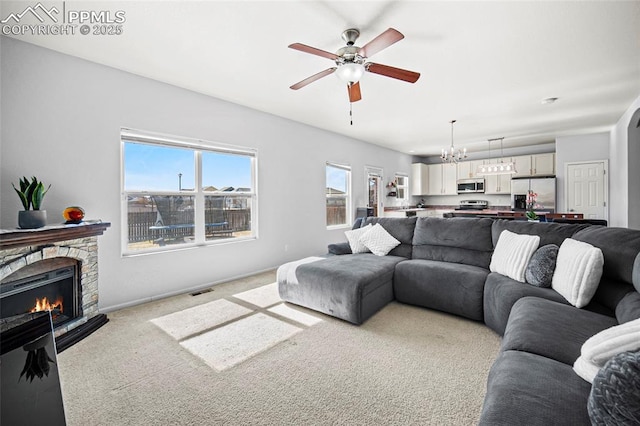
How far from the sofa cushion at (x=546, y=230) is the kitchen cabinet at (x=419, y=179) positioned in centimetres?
617

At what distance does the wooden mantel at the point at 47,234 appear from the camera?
2059mm

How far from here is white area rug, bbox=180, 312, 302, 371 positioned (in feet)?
7.01

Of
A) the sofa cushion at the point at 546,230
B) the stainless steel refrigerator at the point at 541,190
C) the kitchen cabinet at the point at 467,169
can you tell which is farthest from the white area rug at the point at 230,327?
the kitchen cabinet at the point at 467,169

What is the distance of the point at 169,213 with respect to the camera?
11.8ft

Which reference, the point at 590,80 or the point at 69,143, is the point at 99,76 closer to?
the point at 69,143

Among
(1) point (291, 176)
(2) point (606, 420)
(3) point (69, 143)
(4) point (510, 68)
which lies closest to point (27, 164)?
(3) point (69, 143)

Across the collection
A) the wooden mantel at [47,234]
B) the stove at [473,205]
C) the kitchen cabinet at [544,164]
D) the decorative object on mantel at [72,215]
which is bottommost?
the wooden mantel at [47,234]

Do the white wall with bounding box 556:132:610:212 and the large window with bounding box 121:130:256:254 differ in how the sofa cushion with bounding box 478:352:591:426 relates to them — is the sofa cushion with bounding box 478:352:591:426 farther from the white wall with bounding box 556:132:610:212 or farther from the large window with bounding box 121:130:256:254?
the white wall with bounding box 556:132:610:212

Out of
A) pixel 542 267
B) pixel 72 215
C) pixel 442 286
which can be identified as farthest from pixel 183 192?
pixel 542 267

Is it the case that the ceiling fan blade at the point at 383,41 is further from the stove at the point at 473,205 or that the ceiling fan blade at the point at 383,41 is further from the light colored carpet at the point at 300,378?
the stove at the point at 473,205

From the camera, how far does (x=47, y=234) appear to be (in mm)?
2250

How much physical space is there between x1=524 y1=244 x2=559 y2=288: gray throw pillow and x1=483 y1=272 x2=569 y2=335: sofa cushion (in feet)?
0.21

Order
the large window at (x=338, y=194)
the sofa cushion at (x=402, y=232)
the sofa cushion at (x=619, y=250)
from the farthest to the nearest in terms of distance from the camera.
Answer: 1. the large window at (x=338, y=194)
2. the sofa cushion at (x=402, y=232)
3. the sofa cushion at (x=619, y=250)

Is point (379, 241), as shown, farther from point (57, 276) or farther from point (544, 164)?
point (544, 164)
